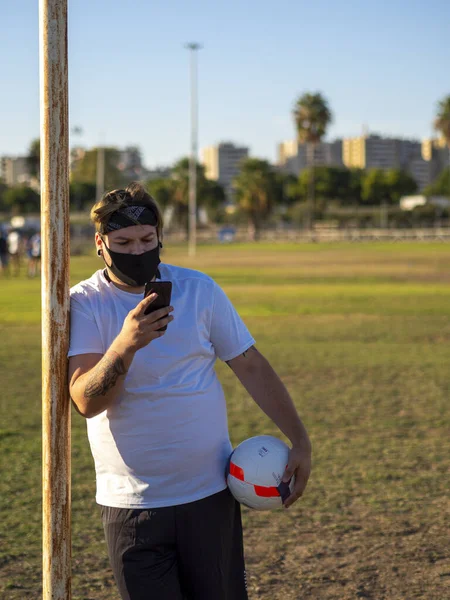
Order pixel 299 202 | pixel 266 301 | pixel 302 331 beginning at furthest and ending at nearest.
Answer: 1. pixel 299 202
2. pixel 266 301
3. pixel 302 331

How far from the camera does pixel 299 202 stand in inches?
5965

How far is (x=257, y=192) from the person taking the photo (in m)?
125

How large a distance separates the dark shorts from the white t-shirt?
0.05 meters

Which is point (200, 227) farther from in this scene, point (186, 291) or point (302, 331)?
point (186, 291)

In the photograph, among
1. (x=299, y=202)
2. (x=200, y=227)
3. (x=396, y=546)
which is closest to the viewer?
(x=396, y=546)

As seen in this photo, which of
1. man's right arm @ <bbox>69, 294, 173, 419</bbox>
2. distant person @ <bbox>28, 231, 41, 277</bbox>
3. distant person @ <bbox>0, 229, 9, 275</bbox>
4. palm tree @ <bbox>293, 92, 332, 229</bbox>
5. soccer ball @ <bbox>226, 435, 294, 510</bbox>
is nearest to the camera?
man's right arm @ <bbox>69, 294, 173, 419</bbox>

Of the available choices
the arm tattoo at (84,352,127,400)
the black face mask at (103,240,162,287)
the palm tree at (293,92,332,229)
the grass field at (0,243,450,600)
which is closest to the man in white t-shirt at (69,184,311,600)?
the black face mask at (103,240,162,287)

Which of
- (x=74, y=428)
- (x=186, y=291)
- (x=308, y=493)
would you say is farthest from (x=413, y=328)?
(x=186, y=291)

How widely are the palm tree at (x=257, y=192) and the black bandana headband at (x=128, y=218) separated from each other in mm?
119005

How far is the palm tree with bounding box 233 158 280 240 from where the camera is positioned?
125 metres

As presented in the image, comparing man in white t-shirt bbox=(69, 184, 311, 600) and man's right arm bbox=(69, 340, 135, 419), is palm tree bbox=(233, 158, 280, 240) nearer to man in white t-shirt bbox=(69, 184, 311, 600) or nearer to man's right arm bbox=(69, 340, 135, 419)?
man in white t-shirt bbox=(69, 184, 311, 600)

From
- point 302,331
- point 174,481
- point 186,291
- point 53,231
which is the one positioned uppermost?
point 53,231

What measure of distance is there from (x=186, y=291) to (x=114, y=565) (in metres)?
0.94

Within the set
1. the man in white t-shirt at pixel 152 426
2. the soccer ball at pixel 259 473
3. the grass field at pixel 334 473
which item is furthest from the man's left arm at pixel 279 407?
the grass field at pixel 334 473
